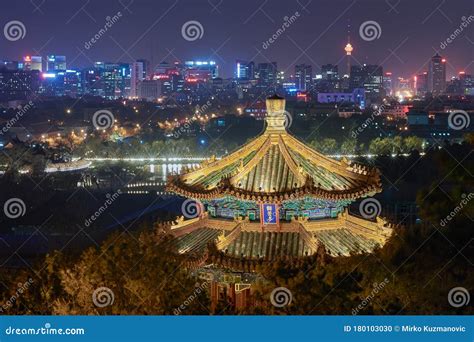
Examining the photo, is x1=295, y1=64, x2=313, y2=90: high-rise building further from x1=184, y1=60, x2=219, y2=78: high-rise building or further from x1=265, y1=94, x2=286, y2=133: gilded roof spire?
x1=265, y1=94, x2=286, y2=133: gilded roof spire

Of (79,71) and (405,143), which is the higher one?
(79,71)

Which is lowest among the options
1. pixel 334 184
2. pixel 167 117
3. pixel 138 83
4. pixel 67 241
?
pixel 67 241

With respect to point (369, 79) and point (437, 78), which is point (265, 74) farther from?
point (437, 78)

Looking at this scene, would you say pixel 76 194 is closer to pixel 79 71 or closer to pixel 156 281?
pixel 156 281

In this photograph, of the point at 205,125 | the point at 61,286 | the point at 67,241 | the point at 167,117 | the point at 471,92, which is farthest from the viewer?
the point at 471,92

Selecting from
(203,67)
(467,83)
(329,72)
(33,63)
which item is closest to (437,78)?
(467,83)

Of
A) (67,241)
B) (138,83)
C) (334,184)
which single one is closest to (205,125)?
(67,241)
